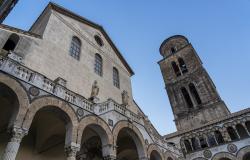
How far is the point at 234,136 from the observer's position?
2122 cm

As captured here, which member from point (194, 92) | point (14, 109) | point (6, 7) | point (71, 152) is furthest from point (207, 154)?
point (6, 7)

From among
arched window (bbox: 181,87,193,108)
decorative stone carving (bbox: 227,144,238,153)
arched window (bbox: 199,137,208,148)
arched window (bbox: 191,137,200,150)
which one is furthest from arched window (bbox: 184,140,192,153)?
arched window (bbox: 181,87,193,108)

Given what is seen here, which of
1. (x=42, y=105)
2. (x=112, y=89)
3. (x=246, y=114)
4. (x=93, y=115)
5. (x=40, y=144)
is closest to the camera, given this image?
(x=42, y=105)

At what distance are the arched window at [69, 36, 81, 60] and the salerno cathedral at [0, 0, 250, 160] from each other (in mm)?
85

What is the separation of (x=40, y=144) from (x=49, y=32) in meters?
7.53

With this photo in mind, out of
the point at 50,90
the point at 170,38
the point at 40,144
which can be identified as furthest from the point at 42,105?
the point at 170,38

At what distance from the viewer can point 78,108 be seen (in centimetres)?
939

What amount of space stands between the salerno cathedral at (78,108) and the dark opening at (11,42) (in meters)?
0.07

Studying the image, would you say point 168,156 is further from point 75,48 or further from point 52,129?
point 75,48

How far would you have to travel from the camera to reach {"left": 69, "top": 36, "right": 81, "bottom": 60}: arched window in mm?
15055

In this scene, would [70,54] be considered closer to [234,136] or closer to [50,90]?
[50,90]

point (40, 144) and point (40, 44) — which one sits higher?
point (40, 44)

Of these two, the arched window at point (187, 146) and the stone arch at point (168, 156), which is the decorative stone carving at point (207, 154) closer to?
the arched window at point (187, 146)

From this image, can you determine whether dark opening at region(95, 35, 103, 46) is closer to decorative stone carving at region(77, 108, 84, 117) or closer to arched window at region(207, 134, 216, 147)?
decorative stone carving at region(77, 108, 84, 117)
